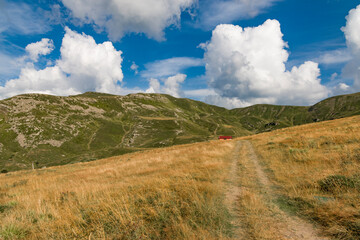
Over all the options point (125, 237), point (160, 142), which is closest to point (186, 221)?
point (125, 237)

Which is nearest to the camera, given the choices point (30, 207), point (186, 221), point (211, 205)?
point (186, 221)

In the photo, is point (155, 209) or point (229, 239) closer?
point (229, 239)

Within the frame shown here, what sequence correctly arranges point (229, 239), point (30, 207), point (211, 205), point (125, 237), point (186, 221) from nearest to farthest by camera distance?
point (229, 239), point (125, 237), point (186, 221), point (211, 205), point (30, 207)

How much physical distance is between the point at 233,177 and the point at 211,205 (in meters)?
5.17

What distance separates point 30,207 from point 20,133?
226097 millimetres

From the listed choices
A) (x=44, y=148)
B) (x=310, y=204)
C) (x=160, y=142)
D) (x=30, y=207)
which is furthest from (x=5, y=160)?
(x=310, y=204)

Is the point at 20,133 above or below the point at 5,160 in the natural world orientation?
above

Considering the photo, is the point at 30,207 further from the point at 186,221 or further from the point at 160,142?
the point at 160,142

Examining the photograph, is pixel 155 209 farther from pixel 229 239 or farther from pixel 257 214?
pixel 257 214

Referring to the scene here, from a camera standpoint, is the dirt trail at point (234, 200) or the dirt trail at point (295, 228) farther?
the dirt trail at point (234, 200)

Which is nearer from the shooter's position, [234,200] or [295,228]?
[295,228]

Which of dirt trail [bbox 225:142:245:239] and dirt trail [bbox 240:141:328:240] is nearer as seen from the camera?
dirt trail [bbox 240:141:328:240]

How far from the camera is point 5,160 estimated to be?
138250mm

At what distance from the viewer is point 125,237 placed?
438 cm
